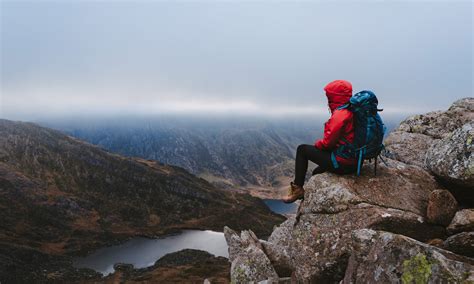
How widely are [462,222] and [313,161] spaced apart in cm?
547

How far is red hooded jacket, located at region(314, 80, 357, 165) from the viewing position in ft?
40.6

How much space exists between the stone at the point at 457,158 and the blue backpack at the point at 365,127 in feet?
8.03

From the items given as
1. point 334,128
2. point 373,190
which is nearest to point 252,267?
point 373,190

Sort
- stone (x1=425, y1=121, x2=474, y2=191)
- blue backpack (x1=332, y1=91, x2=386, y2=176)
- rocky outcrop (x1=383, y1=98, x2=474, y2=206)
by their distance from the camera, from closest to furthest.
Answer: stone (x1=425, y1=121, x2=474, y2=191)
rocky outcrop (x1=383, y1=98, x2=474, y2=206)
blue backpack (x1=332, y1=91, x2=386, y2=176)

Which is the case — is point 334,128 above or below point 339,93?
below

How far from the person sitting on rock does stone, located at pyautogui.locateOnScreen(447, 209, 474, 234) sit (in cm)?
400

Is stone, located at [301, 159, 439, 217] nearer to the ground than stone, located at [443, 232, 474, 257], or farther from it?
farther from it

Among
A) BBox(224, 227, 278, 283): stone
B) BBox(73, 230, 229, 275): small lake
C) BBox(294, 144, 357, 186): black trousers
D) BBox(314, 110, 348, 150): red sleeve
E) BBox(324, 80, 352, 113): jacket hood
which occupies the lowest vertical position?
BBox(73, 230, 229, 275): small lake

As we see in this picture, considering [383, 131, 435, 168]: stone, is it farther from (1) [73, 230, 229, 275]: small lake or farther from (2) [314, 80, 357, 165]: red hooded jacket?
(1) [73, 230, 229, 275]: small lake

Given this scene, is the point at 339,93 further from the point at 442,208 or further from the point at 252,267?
the point at 252,267

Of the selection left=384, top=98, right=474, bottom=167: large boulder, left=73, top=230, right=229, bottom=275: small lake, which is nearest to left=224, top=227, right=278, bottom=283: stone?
left=384, top=98, right=474, bottom=167: large boulder

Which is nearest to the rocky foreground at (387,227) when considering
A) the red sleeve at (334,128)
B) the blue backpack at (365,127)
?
the blue backpack at (365,127)

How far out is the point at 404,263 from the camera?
8.47 m

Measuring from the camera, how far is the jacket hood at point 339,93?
42.4ft
